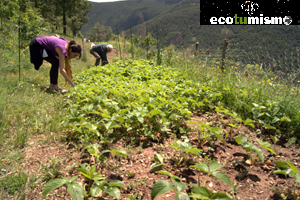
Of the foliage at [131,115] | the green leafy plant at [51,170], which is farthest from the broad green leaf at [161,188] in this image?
the green leafy plant at [51,170]

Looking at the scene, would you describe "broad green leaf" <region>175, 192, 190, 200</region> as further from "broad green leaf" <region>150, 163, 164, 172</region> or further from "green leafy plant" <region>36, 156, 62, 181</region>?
"green leafy plant" <region>36, 156, 62, 181</region>

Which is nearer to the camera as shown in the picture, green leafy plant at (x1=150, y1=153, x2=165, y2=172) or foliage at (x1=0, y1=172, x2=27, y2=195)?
foliage at (x1=0, y1=172, x2=27, y2=195)

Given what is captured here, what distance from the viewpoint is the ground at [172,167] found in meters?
1.59

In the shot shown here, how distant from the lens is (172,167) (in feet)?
6.12

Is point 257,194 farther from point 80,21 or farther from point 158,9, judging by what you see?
point 158,9

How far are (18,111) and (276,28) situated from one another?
243ft

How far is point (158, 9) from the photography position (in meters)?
195

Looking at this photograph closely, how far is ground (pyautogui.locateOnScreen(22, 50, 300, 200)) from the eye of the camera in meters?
1.59

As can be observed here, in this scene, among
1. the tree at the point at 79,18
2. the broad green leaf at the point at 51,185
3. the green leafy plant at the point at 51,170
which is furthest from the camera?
the tree at the point at 79,18

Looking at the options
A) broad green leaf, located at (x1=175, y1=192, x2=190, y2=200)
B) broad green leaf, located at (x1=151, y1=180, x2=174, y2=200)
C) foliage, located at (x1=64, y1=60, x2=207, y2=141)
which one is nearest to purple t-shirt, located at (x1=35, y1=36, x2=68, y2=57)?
foliage, located at (x1=64, y1=60, x2=207, y2=141)

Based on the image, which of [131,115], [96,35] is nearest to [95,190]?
[131,115]

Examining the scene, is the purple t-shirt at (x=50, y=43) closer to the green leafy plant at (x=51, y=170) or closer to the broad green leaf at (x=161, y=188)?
the green leafy plant at (x=51, y=170)

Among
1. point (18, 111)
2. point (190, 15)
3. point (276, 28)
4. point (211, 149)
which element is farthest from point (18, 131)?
point (190, 15)

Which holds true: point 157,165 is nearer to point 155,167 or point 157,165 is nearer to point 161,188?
point 155,167
